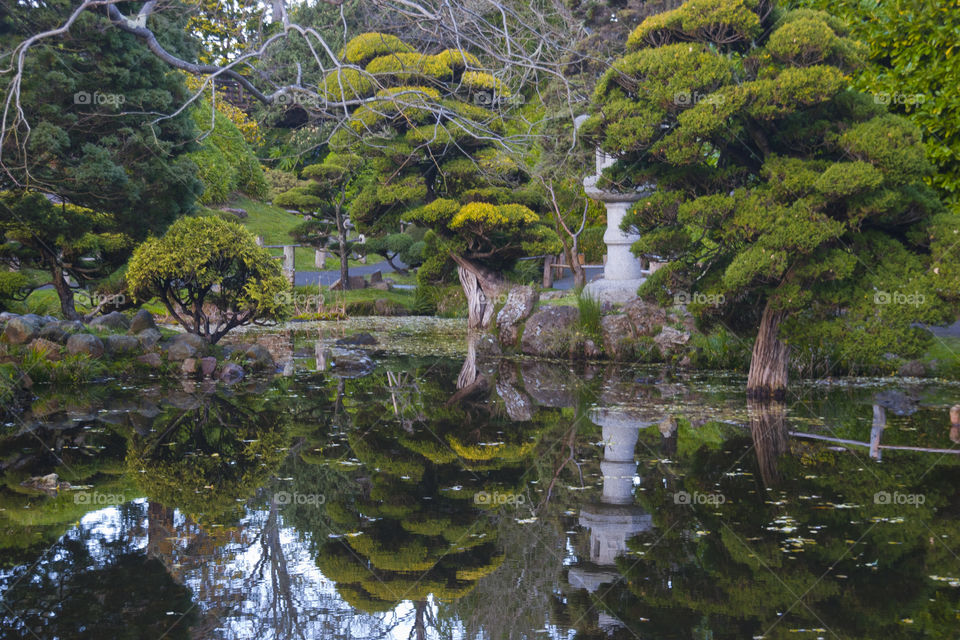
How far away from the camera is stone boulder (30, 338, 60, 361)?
11867mm

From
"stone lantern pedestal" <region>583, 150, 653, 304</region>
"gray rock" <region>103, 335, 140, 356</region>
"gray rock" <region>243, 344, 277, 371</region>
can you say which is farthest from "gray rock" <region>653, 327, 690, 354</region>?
"gray rock" <region>103, 335, 140, 356</region>

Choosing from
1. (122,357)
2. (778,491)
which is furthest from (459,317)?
(778,491)

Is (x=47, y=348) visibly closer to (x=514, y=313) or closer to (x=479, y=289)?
(x=514, y=313)

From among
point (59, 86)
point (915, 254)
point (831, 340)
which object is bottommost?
point (831, 340)

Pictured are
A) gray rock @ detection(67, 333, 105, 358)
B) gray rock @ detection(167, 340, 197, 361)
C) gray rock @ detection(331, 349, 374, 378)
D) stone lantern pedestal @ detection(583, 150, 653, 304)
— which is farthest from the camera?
stone lantern pedestal @ detection(583, 150, 653, 304)

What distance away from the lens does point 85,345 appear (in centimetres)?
1228

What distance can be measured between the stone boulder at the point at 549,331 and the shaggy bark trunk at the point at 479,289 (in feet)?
10.8

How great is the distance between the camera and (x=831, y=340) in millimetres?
9453

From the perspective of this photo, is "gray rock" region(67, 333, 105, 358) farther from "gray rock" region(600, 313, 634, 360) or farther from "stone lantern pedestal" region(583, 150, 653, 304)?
"stone lantern pedestal" region(583, 150, 653, 304)

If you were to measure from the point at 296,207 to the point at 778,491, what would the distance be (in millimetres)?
19947

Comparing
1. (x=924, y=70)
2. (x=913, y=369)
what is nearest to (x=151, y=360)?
(x=913, y=369)

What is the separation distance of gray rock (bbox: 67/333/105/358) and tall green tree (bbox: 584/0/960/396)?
7.86 meters

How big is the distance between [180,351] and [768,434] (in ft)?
28.7

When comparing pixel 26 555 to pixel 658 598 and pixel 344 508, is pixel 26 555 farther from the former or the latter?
pixel 658 598
